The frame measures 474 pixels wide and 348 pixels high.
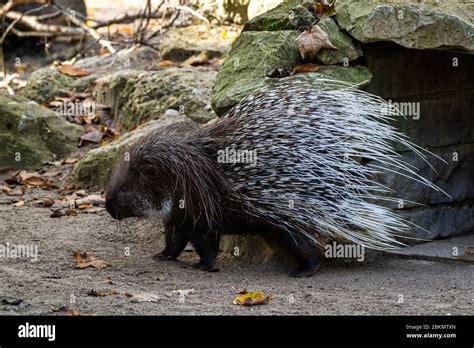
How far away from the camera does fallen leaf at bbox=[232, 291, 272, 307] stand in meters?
4.63

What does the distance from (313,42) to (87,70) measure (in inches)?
181

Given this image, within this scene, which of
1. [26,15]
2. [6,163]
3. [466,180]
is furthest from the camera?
[26,15]

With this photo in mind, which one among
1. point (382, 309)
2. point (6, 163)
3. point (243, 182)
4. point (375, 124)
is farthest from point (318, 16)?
point (6, 163)

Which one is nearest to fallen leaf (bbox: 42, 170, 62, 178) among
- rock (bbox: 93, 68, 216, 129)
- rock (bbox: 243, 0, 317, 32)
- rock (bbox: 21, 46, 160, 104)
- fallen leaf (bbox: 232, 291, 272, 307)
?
rock (bbox: 93, 68, 216, 129)

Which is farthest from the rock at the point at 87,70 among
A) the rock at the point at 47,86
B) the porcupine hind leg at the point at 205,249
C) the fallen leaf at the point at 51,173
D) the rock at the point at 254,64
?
the porcupine hind leg at the point at 205,249

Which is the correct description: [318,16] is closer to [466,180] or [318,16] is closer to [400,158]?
[400,158]

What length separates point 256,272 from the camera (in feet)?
18.8

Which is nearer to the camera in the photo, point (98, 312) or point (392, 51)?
point (98, 312)

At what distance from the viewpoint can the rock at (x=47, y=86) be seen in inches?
A: 365

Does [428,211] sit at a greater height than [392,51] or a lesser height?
lesser

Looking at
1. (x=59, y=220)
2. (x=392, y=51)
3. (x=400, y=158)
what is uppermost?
(x=392, y=51)

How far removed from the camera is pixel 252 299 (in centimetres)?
469

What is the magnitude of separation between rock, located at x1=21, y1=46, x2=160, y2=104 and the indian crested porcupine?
12.4ft

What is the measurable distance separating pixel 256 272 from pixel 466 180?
75.1 inches
